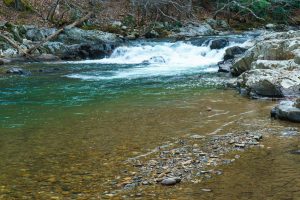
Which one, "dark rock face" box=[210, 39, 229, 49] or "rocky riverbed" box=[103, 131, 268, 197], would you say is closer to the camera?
"rocky riverbed" box=[103, 131, 268, 197]

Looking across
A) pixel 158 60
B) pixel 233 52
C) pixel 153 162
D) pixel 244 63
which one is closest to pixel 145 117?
pixel 153 162

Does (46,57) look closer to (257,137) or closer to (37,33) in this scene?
(37,33)

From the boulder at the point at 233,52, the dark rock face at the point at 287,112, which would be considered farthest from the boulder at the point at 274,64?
the boulder at the point at 233,52

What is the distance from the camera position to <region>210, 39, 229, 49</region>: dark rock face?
75.4 ft

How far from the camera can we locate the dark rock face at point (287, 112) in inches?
319

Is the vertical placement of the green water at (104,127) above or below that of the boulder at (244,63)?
below

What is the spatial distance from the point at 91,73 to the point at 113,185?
12.8m

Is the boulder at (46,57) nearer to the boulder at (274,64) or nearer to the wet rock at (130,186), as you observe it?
the boulder at (274,64)

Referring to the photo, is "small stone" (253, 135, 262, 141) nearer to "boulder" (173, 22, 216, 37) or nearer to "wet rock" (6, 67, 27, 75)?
"wet rock" (6, 67, 27, 75)

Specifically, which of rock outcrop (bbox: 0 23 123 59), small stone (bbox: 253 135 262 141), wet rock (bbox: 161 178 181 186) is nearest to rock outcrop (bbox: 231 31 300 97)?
small stone (bbox: 253 135 262 141)

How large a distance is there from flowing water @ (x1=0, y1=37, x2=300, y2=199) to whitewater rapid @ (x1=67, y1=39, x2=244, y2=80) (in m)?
0.37

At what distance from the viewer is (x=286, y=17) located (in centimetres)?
3509

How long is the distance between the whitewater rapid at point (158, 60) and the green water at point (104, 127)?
1.97 metres

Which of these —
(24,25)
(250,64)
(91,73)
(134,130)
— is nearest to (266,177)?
(134,130)
